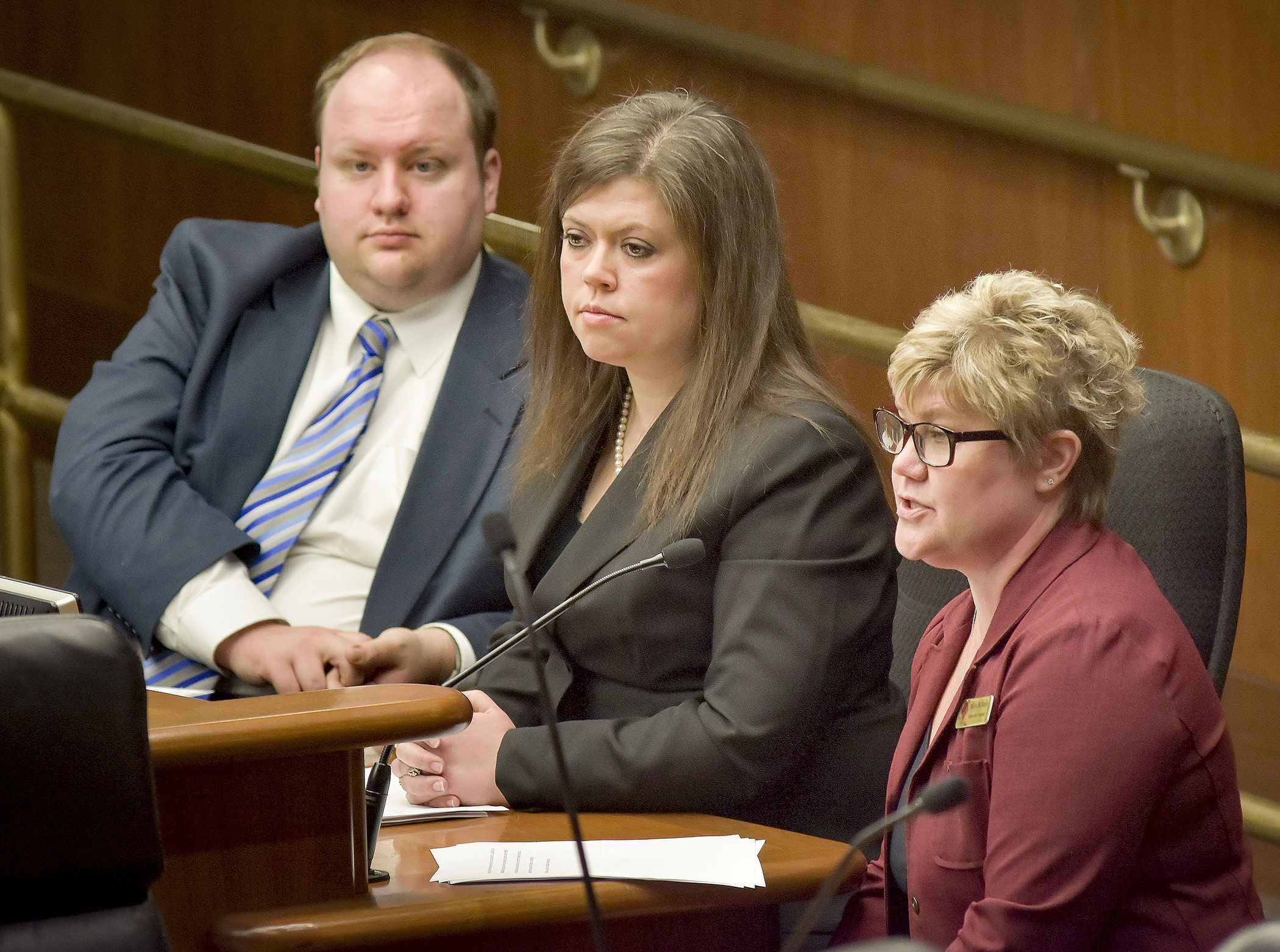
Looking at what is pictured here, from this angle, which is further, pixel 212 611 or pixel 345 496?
pixel 345 496

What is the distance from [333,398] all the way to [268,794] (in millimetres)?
1058

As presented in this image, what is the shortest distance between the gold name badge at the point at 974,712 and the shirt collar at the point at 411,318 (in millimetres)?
1183

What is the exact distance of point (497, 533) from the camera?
1.30m

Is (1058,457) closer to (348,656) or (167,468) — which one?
(348,656)

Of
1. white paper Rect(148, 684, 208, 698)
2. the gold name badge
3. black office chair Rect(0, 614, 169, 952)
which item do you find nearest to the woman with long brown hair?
the gold name badge

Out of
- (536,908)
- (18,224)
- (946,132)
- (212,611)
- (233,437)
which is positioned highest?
(946,132)

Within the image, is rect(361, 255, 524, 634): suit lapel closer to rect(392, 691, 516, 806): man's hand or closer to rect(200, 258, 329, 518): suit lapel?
rect(200, 258, 329, 518): suit lapel

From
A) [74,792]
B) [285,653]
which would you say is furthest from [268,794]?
[285,653]

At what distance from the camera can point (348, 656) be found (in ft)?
6.77

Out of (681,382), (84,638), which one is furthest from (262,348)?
(84,638)

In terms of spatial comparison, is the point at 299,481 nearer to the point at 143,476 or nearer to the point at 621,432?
the point at 143,476

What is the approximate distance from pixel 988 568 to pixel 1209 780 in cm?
27

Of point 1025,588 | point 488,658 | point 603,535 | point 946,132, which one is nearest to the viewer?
point 1025,588

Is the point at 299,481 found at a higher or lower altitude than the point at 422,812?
higher
